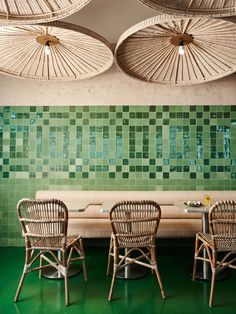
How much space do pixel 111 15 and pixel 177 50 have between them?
3.40ft

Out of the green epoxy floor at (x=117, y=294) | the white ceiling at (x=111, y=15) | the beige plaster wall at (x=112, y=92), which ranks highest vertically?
the white ceiling at (x=111, y=15)

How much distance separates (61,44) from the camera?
11.3 ft

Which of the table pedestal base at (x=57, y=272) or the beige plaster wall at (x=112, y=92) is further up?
the beige plaster wall at (x=112, y=92)

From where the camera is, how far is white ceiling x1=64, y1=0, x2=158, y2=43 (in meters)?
3.65

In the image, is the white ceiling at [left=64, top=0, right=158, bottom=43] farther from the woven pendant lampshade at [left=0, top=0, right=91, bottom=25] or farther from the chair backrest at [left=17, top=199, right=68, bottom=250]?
the chair backrest at [left=17, top=199, right=68, bottom=250]

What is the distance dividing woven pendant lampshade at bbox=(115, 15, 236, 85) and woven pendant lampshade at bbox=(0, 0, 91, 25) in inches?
30.6

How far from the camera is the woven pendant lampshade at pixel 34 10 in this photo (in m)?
2.38

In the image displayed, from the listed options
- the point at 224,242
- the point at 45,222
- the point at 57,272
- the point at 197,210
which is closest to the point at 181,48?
the point at 197,210

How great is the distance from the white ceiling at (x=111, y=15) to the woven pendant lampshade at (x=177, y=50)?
0.62m

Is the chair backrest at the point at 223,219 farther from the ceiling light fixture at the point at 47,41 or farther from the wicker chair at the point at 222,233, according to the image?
the ceiling light fixture at the point at 47,41

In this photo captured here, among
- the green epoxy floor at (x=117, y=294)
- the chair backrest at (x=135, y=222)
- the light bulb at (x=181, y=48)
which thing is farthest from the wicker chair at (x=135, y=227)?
the light bulb at (x=181, y=48)

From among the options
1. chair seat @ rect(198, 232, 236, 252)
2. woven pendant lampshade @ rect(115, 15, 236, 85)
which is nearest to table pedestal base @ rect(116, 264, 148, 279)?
chair seat @ rect(198, 232, 236, 252)

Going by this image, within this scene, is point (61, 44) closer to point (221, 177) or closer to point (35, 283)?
point (35, 283)

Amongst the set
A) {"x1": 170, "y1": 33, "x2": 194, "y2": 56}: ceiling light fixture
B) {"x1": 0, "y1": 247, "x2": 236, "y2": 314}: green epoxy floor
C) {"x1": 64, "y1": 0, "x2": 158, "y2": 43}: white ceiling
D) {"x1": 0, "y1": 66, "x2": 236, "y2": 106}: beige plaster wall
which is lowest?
{"x1": 0, "y1": 247, "x2": 236, "y2": 314}: green epoxy floor
